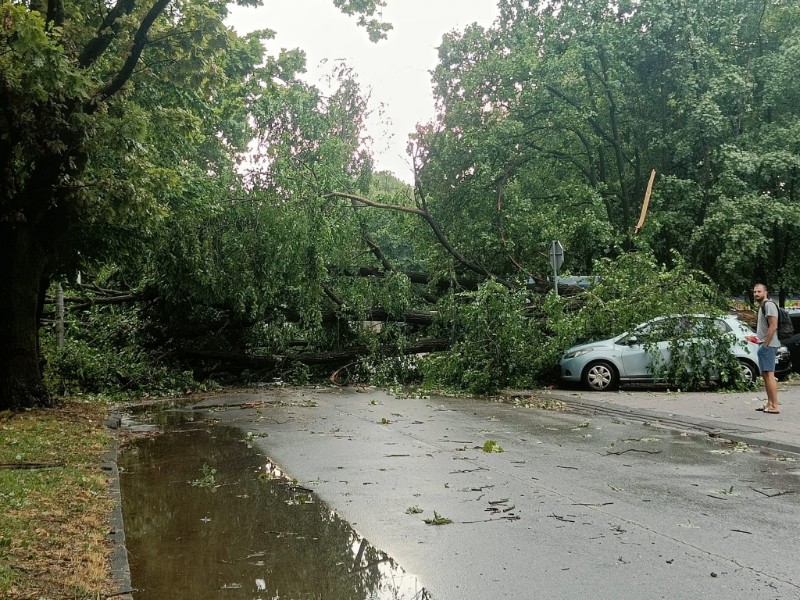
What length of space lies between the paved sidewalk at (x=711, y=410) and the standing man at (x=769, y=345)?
27 cm

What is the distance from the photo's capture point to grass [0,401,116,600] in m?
3.96

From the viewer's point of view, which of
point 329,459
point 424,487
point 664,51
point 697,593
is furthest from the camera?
point 664,51

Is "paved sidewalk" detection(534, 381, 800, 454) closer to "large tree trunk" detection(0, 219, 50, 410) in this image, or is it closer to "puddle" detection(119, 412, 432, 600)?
"puddle" detection(119, 412, 432, 600)

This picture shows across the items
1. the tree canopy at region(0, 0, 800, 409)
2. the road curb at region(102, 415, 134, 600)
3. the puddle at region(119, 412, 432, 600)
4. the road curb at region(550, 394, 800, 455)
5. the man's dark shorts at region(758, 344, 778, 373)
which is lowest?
the puddle at region(119, 412, 432, 600)

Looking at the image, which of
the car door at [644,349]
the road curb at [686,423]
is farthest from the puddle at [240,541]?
the car door at [644,349]

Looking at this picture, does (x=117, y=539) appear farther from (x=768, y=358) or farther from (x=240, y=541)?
(x=768, y=358)

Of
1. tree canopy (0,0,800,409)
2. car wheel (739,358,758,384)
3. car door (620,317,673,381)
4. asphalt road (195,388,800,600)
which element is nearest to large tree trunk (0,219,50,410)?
tree canopy (0,0,800,409)

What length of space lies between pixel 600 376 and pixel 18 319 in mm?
11189

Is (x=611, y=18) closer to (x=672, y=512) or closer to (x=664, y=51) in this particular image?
(x=664, y=51)

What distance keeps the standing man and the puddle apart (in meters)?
7.47

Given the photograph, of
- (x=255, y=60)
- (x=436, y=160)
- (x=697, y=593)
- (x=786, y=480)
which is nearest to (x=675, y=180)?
(x=436, y=160)

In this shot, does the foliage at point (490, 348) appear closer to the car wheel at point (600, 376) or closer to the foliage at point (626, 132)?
the car wheel at point (600, 376)

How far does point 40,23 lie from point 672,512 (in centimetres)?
879

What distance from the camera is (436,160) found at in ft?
73.0
